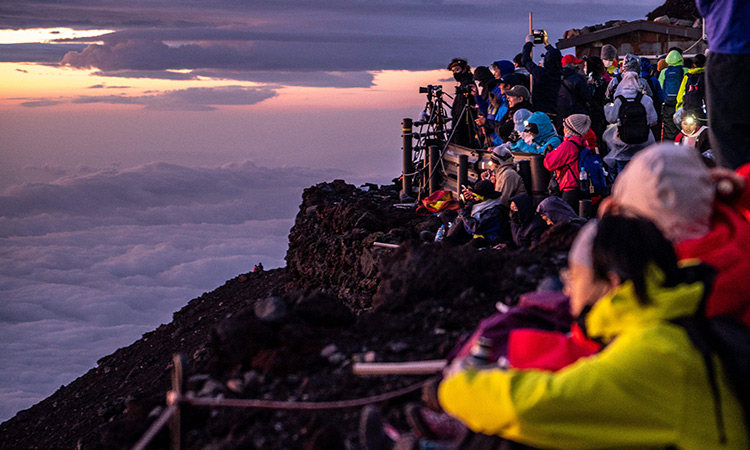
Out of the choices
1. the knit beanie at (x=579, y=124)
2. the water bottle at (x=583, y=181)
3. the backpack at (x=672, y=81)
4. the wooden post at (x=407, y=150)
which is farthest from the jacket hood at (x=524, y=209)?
the wooden post at (x=407, y=150)

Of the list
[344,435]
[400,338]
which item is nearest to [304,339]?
[400,338]

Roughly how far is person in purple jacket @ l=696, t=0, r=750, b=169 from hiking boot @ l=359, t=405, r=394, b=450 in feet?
11.2

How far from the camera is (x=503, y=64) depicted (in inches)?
534

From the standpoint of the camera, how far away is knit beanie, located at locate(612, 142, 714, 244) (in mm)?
3650

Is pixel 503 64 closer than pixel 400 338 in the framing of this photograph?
No

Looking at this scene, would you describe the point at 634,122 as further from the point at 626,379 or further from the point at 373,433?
the point at 626,379

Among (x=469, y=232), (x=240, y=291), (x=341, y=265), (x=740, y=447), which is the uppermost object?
(x=740, y=447)

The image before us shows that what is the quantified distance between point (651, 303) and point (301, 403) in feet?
7.62

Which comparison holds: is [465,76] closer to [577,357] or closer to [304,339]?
[304,339]

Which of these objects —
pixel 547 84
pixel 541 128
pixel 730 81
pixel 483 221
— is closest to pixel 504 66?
pixel 547 84

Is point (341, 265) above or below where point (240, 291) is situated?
above

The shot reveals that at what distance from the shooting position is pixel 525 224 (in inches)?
367

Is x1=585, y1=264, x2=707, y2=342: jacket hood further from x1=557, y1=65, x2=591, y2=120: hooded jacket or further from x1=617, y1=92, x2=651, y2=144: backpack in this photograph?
x1=557, y1=65, x2=591, y2=120: hooded jacket

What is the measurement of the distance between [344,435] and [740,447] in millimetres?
2052
